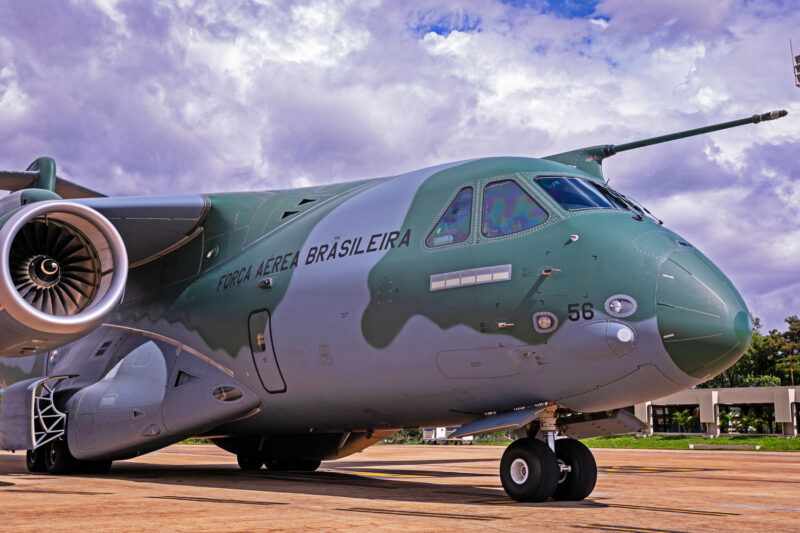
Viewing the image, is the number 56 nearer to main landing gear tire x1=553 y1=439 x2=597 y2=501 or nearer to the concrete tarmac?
main landing gear tire x1=553 y1=439 x2=597 y2=501

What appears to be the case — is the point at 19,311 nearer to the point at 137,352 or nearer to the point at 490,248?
the point at 137,352

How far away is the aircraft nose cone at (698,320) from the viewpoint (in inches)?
334

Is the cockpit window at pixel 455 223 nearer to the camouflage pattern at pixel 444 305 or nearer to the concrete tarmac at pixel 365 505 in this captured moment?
the camouflage pattern at pixel 444 305

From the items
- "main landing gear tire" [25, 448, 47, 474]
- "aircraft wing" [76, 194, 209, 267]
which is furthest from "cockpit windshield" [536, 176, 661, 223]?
"main landing gear tire" [25, 448, 47, 474]

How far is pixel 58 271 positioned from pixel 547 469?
255 inches

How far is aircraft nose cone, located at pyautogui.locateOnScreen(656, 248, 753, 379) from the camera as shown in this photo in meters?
8.48

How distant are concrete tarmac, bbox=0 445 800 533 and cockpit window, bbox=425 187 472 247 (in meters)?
2.74

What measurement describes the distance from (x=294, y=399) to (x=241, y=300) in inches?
63.5

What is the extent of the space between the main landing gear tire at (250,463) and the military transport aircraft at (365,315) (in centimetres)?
55

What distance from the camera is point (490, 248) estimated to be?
31.3ft

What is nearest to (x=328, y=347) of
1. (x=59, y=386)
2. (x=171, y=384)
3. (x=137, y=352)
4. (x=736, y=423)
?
(x=171, y=384)

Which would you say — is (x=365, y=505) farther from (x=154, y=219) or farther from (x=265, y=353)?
(x=154, y=219)

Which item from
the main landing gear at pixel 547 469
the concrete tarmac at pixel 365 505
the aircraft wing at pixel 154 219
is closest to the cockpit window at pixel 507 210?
the main landing gear at pixel 547 469

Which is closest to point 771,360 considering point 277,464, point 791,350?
point 791,350
